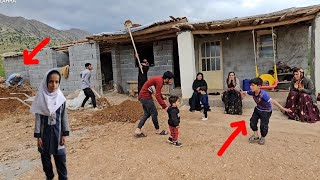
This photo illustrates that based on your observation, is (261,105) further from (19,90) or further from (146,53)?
(19,90)

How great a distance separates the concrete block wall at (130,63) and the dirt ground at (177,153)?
414 centimetres

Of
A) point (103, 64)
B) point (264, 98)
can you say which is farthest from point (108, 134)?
point (103, 64)

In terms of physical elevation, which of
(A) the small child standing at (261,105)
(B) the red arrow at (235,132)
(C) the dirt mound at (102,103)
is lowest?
(B) the red arrow at (235,132)

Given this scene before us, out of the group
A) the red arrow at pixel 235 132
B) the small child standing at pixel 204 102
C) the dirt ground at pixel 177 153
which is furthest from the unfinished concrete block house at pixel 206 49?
the dirt ground at pixel 177 153

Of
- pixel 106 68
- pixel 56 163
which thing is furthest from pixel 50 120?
pixel 106 68

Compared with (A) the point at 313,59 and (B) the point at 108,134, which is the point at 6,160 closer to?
(B) the point at 108,134

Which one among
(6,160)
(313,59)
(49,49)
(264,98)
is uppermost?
(49,49)

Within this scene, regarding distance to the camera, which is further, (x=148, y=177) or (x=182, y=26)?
(x=182, y=26)

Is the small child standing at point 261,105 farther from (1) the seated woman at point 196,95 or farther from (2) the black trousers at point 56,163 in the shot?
(2) the black trousers at point 56,163

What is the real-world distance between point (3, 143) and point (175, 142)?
3.71m

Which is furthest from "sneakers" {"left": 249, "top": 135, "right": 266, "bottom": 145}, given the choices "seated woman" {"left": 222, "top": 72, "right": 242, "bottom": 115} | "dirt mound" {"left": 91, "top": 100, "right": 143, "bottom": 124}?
"dirt mound" {"left": 91, "top": 100, "right": 143, "bottom": 124}

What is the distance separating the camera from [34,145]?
17.4 ft

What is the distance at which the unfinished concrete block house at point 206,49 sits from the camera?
739 cm

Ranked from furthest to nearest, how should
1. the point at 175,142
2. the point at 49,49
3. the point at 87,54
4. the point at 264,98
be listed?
the point at 49,49
the point at 87,54
the point at 175,142
the point at 264,98
